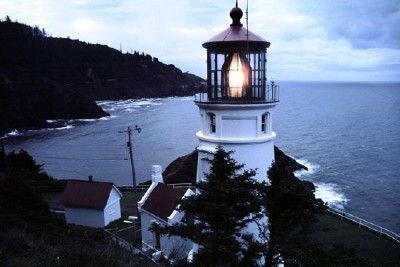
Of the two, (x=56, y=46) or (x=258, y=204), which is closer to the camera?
(x=258, y=204)

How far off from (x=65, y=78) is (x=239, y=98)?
123m

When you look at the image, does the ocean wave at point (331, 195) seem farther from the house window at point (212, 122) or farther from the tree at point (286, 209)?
the tree at point (286, 209)

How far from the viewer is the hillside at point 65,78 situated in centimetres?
8425

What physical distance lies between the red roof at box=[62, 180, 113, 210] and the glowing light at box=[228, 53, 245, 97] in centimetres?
1396

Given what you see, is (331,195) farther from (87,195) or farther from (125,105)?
(125,105)

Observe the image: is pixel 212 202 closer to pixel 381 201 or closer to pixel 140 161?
pixel 381 201

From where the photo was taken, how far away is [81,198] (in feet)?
70.1

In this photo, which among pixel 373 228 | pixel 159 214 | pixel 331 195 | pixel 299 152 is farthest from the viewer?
pixel 299 152

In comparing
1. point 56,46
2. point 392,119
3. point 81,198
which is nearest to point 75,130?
point 81,198

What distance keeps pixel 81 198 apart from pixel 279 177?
53.3 ft

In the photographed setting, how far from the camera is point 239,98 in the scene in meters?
8.73

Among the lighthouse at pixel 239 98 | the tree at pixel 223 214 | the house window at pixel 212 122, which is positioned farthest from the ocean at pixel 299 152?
the tree at pixel 223 214

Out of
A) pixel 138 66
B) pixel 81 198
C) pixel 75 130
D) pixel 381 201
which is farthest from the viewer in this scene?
pixel 138 66

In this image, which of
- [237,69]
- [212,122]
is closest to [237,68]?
[237,69]
